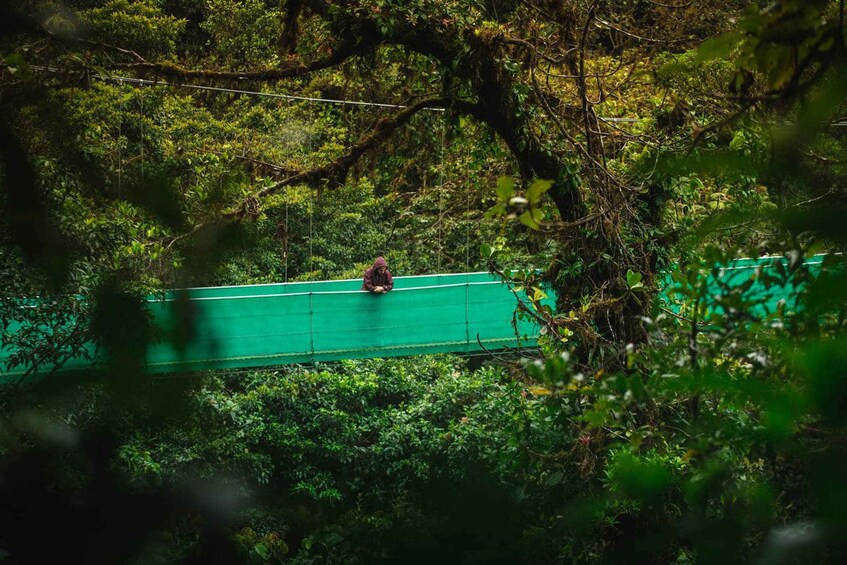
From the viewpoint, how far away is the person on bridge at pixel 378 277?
5.57 metres

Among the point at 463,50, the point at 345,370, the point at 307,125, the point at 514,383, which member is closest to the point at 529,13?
the point at 463,50

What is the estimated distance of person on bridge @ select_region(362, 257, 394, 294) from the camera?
557cm

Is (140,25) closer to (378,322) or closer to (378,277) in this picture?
(378,277)

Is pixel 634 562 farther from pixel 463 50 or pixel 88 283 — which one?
pixel 463 50

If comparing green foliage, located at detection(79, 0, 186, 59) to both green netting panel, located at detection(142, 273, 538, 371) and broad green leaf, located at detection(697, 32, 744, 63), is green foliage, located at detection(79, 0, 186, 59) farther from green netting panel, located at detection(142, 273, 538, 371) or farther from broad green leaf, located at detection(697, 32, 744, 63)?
broad green leaf, located at detection(697, 32, 744, 63)

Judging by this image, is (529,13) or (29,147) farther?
(529,13)

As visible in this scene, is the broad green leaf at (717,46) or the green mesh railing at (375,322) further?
the green mesh railing at (375,322)

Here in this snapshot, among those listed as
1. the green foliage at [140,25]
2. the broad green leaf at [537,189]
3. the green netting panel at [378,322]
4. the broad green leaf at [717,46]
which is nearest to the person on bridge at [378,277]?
the green netting panel at [378,322]

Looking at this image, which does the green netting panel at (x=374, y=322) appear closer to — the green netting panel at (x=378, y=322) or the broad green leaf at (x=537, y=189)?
the green netting panel at (x=378, y=322)

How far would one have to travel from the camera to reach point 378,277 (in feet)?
18.5

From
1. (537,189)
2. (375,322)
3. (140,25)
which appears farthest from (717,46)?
(140,25)

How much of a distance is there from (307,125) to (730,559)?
23.3ft

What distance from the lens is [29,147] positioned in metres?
0.71

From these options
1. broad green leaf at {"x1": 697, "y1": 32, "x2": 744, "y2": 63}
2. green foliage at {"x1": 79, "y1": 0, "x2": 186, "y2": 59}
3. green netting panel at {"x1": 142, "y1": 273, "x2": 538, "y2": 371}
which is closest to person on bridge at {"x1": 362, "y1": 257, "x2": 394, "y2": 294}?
green netting panel at {"x1": 142, "y1": 273, "x2": 538, "y2": 371}
